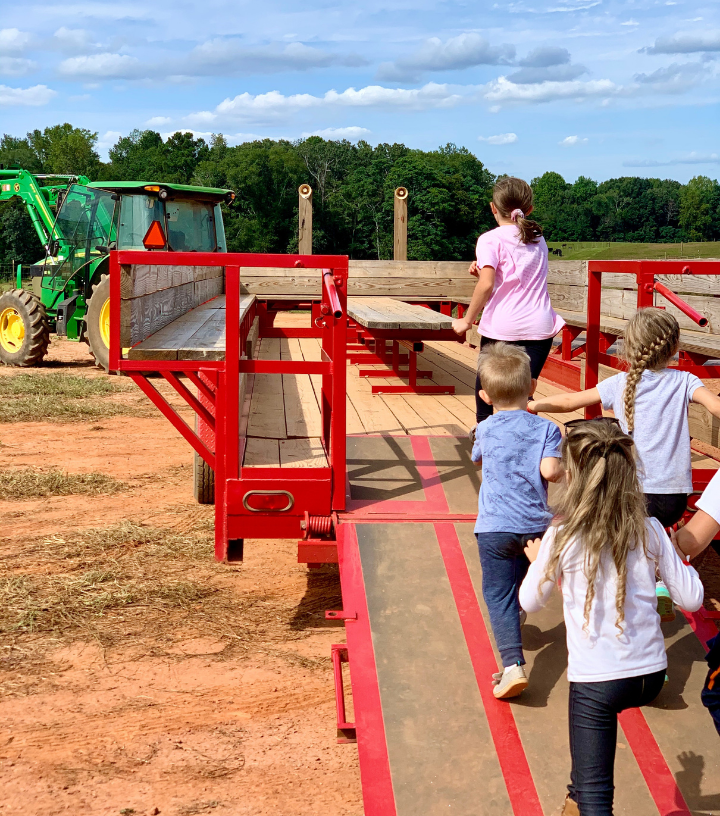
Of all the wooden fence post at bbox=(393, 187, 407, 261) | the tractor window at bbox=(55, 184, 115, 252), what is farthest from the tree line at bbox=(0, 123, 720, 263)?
the wooden fence post at bbox=(393, 187, 407, 261)

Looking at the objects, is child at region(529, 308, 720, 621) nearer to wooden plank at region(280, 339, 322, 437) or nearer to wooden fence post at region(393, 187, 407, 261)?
wooden plank at region(280, 339, 322, 437)

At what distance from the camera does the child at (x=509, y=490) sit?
298cm

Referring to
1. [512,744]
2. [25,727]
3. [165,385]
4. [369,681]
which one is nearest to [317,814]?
[369,681]

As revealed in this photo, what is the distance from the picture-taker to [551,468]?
294cm

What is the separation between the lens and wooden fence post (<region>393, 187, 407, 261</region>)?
10922 mm

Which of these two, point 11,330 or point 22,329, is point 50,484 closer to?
point 22,329

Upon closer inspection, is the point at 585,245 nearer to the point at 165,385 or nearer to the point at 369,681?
the point at 165,385

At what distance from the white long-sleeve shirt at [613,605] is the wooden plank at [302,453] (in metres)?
1.94

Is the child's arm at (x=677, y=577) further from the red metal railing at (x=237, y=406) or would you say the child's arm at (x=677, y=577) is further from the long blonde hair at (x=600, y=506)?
the red metal railing at (x=237, y=406)

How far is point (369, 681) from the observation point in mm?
3020

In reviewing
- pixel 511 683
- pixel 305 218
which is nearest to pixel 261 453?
pixel 511 683

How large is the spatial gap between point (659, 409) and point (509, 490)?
634mm

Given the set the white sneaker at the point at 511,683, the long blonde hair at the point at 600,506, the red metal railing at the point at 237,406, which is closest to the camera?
the long blonde hair at the point at 600,506

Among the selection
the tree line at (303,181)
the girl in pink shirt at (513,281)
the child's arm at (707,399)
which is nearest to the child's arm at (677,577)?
the child's arm at (707,399)
